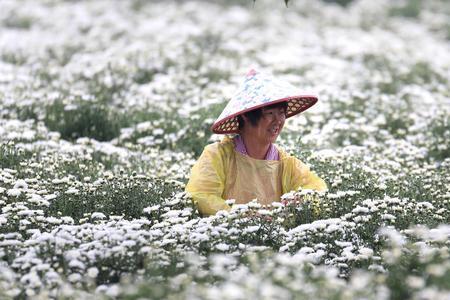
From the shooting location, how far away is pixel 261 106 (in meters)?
5.87

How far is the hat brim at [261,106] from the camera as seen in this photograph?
5.88 metres

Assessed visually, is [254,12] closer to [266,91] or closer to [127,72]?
[127,72]

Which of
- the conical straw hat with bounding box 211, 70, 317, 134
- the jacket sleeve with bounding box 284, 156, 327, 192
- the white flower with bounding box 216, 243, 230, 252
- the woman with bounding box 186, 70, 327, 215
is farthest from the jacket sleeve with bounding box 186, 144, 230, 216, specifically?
the white flower with bounding box 216, 243, 230, 252

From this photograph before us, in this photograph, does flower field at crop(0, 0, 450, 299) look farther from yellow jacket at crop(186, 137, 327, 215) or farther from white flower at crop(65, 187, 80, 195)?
yellow jacket at crop(186, 137, 327, 215)

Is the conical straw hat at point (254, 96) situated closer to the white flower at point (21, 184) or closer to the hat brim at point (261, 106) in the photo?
the hat brim at point (261, 106)

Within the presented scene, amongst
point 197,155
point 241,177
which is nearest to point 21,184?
point 241,177

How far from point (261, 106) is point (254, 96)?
0.37 feet

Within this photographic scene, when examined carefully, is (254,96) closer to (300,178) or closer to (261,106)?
(261,106)

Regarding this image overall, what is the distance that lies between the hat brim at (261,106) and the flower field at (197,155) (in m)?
0.59

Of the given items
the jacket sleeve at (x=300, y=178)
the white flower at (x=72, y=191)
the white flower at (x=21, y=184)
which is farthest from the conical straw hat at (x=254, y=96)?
the white flower at (x=21, y=184)

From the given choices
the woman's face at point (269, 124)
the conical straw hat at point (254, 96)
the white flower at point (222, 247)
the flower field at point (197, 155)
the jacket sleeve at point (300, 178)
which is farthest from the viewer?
the jacket sleeve at point (300, 178)

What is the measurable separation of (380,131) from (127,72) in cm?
420

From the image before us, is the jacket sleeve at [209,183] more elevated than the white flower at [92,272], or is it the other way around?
the white flower at [92,272]

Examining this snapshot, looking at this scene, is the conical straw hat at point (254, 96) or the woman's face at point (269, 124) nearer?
the conical straw hat at point (254, 96)
